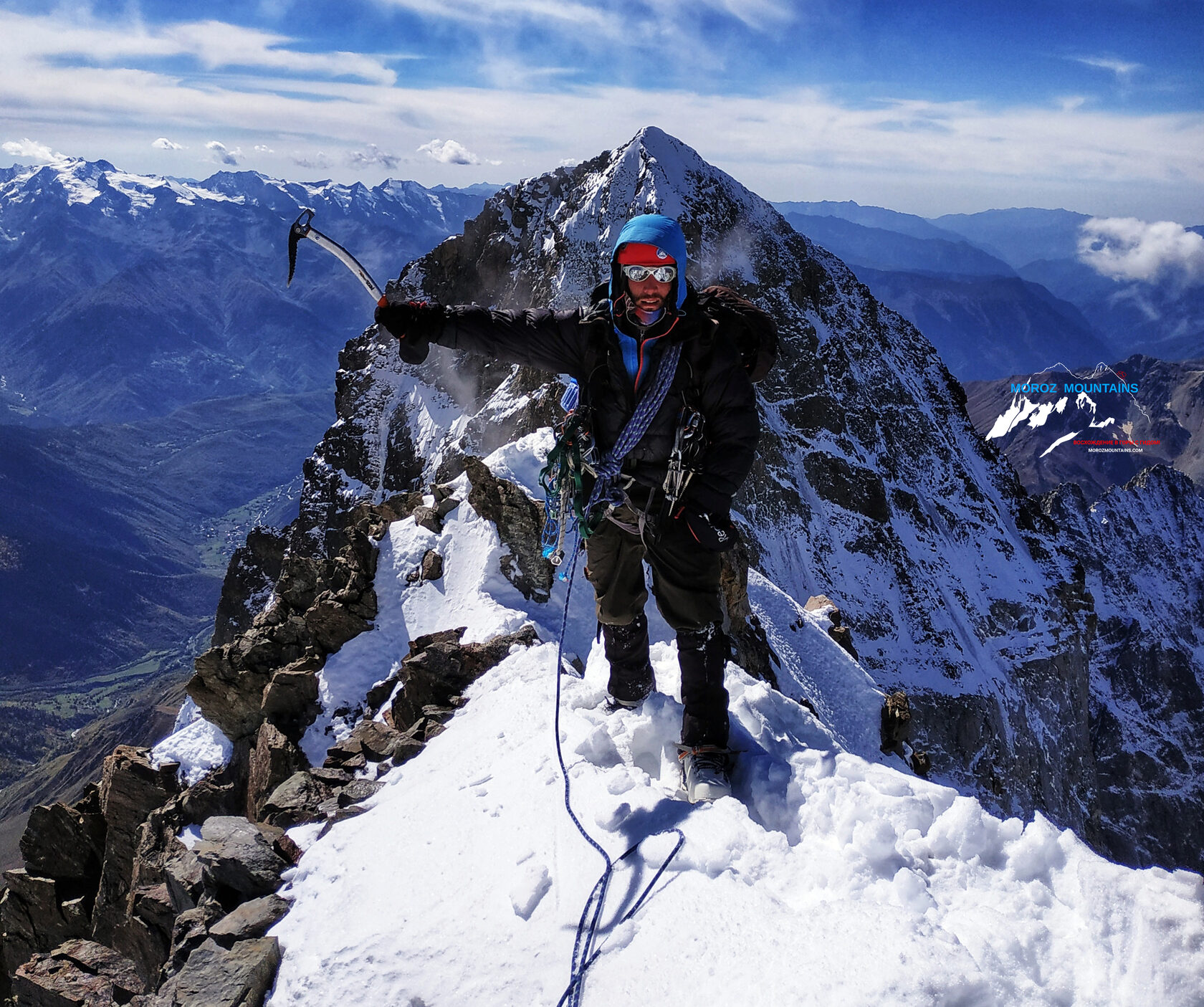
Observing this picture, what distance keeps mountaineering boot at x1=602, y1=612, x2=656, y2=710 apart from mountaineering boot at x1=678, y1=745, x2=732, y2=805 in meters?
0.84

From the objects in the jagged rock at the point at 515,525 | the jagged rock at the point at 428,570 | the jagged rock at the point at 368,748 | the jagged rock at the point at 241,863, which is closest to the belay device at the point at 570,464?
the jagged rock at the point at 241,863

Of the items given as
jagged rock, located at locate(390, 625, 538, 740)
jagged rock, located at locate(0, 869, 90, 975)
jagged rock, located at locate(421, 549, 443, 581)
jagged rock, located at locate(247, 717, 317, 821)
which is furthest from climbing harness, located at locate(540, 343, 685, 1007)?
jagged rock, located at locate(0, 869, 90, 975)

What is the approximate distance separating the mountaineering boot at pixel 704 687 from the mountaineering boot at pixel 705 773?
0.08 metres

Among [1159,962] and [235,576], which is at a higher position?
[1159,962]

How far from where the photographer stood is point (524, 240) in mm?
80188

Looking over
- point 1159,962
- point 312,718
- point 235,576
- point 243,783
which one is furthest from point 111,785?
point 235,576

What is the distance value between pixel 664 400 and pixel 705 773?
291cm

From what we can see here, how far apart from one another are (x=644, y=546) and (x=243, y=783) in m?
9.25

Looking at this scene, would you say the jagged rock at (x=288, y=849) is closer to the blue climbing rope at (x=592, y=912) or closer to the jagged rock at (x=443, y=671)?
the blue climbing rope at (x=592, y=912)

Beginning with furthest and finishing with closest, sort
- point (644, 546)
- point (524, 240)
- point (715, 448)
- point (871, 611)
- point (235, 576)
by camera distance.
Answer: point (524, 240), point (235, 576), point (871, 611), point (644, 546), point (715, 448)

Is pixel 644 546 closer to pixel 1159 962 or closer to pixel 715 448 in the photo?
pixel 715 448

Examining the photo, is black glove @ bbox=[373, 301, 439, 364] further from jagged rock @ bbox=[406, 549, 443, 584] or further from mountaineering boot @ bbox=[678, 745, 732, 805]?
jagged rock @ bbox=[406, 549, 443, 584]

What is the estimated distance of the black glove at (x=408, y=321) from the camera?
239 inches

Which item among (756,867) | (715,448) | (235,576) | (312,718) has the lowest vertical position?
(235,576)
